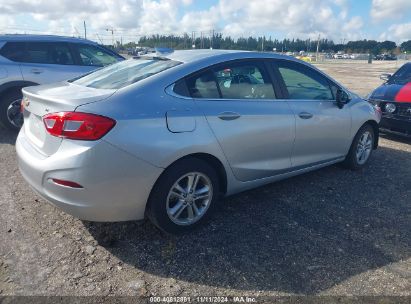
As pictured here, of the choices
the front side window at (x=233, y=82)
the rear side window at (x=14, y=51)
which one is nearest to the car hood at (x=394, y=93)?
the front side window at (x=233, y=82)

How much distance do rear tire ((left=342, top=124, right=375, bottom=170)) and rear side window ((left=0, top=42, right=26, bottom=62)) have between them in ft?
18.5

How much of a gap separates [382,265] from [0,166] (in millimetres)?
4675

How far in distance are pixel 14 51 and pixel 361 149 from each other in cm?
593

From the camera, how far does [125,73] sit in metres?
3.41

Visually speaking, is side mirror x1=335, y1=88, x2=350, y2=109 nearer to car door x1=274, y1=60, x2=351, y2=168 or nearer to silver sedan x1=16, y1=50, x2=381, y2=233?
car door x1=274, y1=60, x2=351, y2=168

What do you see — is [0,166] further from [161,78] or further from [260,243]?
[260,243]

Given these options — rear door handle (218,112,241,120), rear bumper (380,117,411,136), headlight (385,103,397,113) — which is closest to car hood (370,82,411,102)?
headlight (385,103,397,113)

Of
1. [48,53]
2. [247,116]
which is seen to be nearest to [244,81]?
[247,116]

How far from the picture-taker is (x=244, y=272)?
2.79 meters

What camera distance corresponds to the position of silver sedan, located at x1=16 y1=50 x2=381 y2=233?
265cm

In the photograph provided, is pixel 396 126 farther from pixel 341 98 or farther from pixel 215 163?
pixel 215 163

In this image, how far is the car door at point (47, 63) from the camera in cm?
631

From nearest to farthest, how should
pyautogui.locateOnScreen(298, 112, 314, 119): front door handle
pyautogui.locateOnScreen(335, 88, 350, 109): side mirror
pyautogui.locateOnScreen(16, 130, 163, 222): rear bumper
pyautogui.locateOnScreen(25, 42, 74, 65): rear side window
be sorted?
pyautogui.locateOnScreen(16, 130, 163, 222): rear bumper → pyautogui.locateOnScreen(298, 112, 314, 119): front door handle → pyautogui.locateOnScreen(335, 88, 350, 109): side mirror → pyautogui.locateOnScreen(25, 42, 74, 65): rear side window

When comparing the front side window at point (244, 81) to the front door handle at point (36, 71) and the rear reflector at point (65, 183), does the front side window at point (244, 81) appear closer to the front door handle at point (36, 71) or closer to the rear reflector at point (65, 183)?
the rear reflector at point (65, 183)
